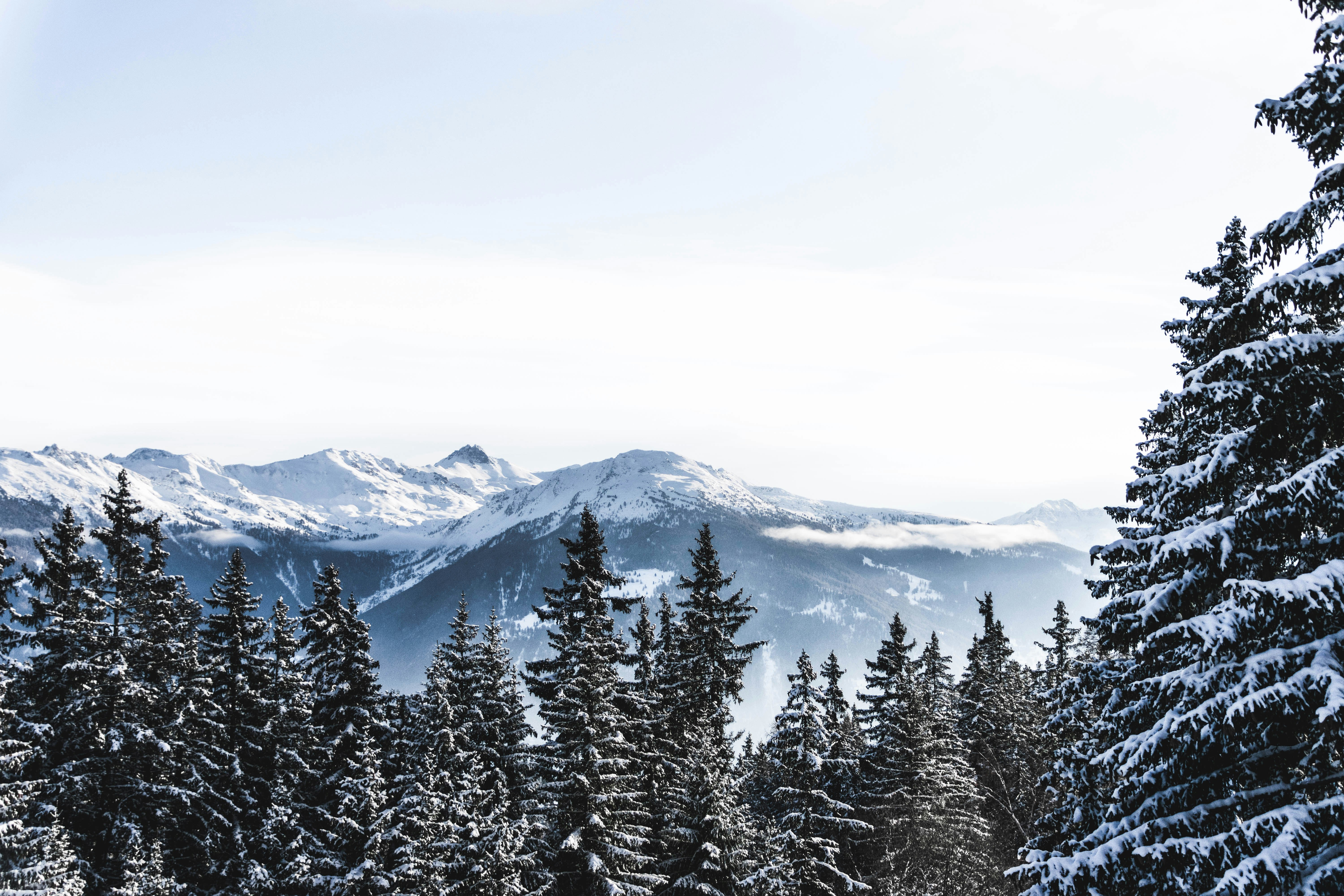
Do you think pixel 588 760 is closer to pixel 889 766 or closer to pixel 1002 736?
pixel 889 766

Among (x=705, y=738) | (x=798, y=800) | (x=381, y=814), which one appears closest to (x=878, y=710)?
(x=798, y=800)

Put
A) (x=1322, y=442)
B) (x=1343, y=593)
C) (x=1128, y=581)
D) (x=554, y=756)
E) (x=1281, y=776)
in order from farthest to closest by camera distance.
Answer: (x=554, y=756), (x=1128, y=581), (x=1281, y=776), (x=1322, y=442), (x=1343, y=593)

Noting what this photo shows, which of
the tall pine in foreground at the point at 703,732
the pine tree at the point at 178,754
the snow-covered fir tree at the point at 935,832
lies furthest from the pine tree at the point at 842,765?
the pine tree at the point at 178,754

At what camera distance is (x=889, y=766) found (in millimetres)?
39031

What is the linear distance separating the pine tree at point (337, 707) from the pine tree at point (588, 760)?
19.7ft

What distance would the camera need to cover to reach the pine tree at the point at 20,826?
845 inches

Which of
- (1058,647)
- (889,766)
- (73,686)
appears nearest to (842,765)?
(889,766)

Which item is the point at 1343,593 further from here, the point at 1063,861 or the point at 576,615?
the point at 576,615

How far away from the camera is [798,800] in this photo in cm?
3133

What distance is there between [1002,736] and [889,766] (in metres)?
8.53

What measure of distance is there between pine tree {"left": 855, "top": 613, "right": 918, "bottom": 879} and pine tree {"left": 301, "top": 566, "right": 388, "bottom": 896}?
2124cm

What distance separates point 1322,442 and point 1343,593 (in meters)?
1.90

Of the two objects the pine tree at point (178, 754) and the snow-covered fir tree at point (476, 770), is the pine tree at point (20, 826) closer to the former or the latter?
the pine tree at point (178, 754)

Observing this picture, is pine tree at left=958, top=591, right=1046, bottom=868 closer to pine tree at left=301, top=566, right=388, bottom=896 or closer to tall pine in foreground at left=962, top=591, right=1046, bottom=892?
tall pine in foreground at left=962, top=591, right=1046, bottom=892
